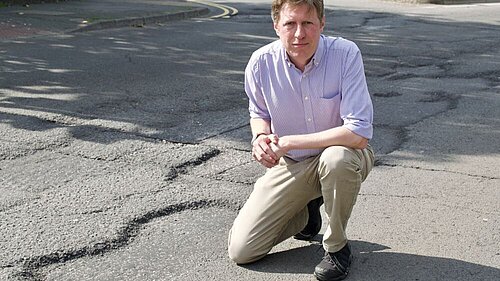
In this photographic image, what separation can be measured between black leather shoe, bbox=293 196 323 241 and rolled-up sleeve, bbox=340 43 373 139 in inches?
23.1

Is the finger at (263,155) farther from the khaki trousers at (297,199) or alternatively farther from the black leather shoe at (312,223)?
the black leather shoe at (312,223)

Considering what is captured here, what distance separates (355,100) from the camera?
415 cm

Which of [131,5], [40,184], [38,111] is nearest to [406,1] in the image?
[131,5]

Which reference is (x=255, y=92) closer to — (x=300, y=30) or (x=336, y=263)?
(x=300, y=30)

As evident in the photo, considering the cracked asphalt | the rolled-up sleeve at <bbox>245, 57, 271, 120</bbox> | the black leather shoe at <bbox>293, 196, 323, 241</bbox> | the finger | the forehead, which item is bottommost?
the cracked asphalt

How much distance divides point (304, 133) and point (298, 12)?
24.0 inches

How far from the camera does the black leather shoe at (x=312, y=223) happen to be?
458cm

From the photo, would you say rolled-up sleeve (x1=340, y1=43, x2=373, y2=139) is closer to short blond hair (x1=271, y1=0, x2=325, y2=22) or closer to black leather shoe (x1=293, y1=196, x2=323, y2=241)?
short blond hair (x1=271, y1=0, x2=325, y2=22)

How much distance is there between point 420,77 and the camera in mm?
9383

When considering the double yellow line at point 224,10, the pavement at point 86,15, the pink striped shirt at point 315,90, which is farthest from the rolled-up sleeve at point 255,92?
the double yellow line at point 224,10

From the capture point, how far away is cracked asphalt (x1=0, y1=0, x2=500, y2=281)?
4312 mm

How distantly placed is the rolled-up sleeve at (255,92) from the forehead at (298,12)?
1.12ft

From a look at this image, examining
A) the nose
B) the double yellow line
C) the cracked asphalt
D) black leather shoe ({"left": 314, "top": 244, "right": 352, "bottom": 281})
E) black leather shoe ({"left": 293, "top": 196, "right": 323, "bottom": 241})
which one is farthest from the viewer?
the double yellow line

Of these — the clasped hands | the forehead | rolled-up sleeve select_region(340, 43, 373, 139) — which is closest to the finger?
the clasped hands
